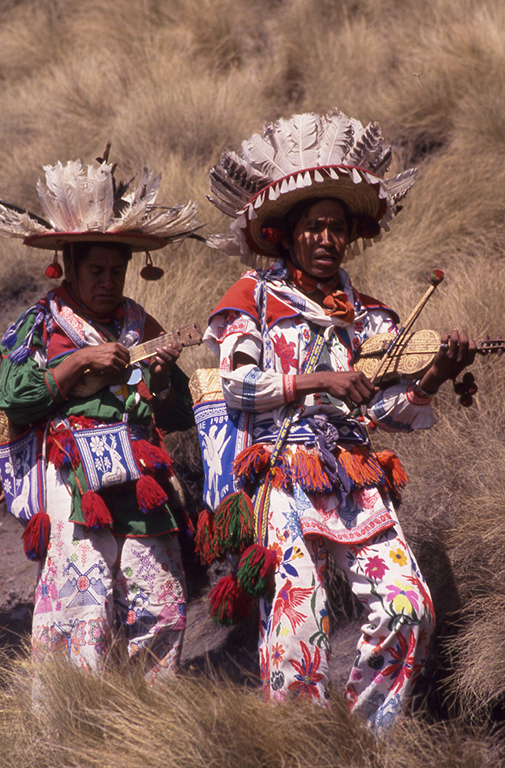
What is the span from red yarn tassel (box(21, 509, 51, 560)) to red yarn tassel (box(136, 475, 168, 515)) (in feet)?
1.33

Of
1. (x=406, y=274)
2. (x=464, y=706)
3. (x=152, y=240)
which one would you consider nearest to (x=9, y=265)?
(x=406, y=274)

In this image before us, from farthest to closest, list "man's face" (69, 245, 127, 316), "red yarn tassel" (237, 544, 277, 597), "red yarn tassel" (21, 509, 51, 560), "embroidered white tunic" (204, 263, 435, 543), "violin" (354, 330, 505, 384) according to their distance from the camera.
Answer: "man's face" (69, 245, 127, 316) → "red yarn tassel" (21, 509, 51, 560) → "violin" (354, 330, 505, 384) → "embroidered white tunic" (204, 263, 435, 543) → "red yarn tassel" (237, 544, 277, 597)

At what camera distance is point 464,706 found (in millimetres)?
3529

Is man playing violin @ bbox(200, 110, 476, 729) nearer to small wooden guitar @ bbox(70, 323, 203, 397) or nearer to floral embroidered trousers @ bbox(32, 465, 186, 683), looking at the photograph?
small wooden guitar @ bbox(70, 323, 203, 397)

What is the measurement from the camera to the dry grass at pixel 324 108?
3.44m

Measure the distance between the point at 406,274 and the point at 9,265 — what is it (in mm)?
3673

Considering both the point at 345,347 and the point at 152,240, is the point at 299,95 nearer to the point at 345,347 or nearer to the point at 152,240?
the point at 152,240

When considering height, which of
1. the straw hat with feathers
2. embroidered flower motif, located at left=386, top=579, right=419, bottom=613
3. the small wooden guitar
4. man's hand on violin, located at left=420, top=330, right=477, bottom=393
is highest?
the straw hat with feathers

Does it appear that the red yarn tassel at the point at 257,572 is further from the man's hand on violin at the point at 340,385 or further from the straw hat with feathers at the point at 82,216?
the straw hat with feathers at the point at 82,216

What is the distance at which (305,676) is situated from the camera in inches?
112

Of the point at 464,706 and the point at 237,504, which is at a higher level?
the point at 237,504

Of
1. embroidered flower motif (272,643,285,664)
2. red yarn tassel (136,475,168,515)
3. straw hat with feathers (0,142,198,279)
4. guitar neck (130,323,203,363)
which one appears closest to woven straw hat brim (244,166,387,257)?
guitar neck (130,323,203,363)

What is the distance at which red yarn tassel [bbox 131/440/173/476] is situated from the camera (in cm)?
359

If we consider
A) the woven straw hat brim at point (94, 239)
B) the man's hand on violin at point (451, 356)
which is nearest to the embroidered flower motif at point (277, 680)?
the man's hand on violin at point (451, 356)
